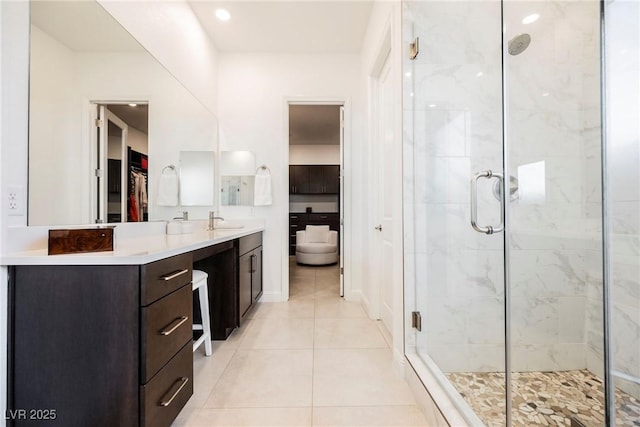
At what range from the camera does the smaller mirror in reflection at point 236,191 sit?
3.24 metres

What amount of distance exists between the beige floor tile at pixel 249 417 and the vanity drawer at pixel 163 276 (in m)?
0.64

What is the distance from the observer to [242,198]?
3254 mm

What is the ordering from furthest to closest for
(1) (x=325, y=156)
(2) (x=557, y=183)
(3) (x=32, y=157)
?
1. (1) (x=325, y=156)
2. (2) (x=557, y=183)
3. (3) (x=32, y=157)

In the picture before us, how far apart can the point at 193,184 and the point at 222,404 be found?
6.12 ft

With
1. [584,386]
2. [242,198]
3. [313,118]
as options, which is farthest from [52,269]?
[313,118]

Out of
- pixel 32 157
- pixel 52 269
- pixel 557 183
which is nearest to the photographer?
pixel 52 269

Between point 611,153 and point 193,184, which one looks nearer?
point 611,153

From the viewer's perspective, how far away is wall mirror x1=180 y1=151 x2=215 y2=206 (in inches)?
98.5

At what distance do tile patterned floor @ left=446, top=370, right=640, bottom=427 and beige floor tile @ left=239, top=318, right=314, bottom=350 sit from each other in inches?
41.6

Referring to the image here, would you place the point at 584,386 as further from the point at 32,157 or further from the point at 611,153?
the point at 32,157

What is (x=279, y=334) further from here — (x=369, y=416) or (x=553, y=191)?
(x=553, y=191)

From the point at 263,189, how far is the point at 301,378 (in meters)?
2.03

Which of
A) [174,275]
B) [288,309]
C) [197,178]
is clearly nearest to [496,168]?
[174,275]

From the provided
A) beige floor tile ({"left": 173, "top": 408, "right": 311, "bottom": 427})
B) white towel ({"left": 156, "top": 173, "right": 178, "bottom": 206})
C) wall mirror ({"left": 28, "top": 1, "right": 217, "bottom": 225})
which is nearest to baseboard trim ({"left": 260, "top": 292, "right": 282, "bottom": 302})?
white towel ({"left": 156, "top": 173, "right": 178, "bottom": 206})
